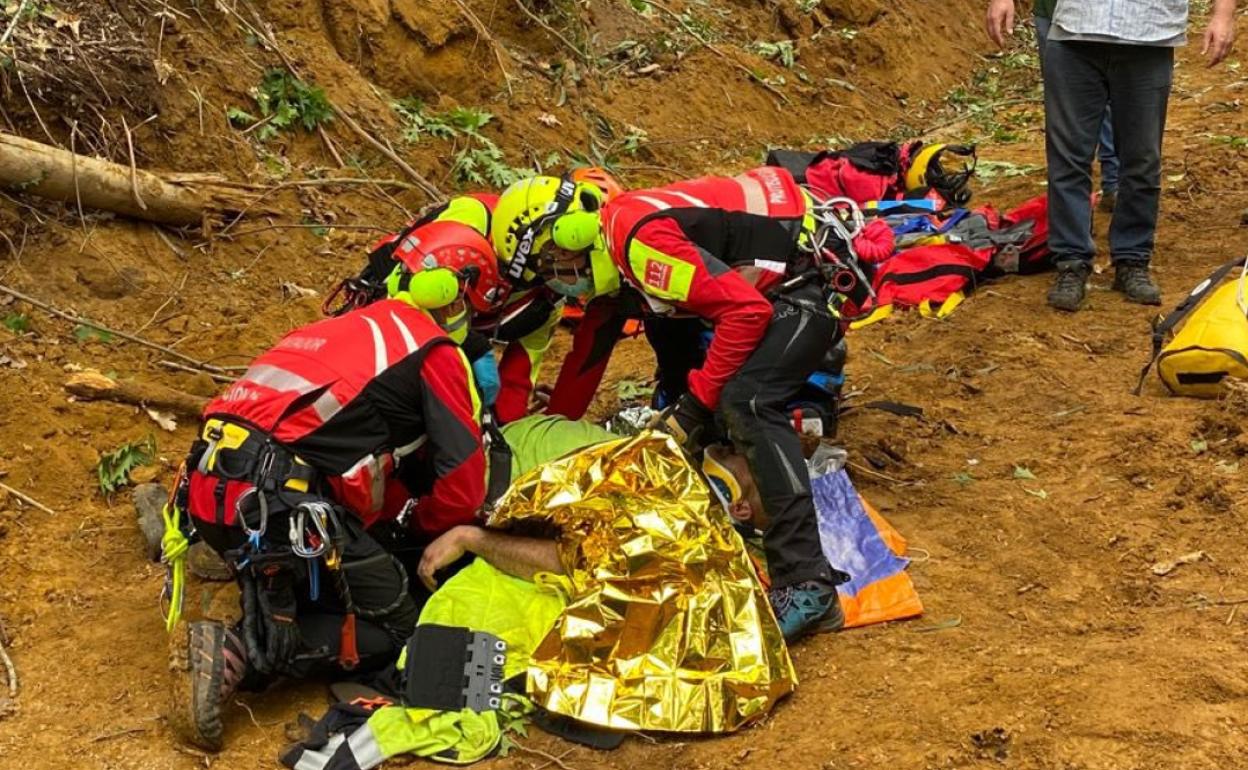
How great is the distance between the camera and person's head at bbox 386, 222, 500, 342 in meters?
3.92

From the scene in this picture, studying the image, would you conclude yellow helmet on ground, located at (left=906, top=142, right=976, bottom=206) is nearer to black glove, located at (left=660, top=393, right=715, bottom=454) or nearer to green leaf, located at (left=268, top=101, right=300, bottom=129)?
green leaf, located at (left=268, top=101, right=300, bottom=129)

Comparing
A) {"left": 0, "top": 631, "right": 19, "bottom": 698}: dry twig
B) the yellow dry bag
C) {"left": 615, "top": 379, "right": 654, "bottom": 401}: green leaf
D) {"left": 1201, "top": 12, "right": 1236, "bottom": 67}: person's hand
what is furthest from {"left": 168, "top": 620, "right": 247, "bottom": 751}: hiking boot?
{"left": 1201, "top": 12, "right": 1236, "bottom": 67}: person's hand

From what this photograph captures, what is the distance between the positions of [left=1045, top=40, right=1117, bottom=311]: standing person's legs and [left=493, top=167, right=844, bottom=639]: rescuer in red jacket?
6.65 feet

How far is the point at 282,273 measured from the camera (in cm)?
630

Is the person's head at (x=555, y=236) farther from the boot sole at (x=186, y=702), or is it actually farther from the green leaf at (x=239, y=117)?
the green leaf at (x=239, y=117)

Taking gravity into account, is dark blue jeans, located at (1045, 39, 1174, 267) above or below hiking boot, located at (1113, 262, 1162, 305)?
above

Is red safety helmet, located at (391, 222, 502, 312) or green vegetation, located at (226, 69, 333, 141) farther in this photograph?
green vegetation, located at (226, 69, 333, 141)

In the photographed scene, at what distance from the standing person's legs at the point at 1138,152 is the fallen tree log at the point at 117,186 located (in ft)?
15.4

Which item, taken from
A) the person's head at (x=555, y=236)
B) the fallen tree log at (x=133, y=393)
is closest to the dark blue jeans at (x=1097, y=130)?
the person's head at (x=555, y=236)

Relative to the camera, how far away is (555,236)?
→ 4.20 metres

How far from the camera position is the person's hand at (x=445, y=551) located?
382 cm

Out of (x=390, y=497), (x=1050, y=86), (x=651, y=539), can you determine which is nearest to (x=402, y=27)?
(x=1050, y=86)

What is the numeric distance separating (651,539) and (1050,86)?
360 cm

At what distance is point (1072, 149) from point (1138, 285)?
826 mm
